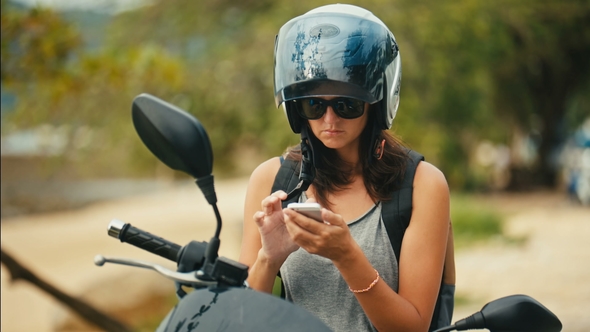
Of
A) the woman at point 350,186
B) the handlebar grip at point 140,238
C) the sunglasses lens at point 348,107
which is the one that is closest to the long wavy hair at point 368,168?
the woman at point 350,186

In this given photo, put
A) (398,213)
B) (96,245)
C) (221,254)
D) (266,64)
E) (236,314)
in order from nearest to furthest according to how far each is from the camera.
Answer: (236,314), (398,213), (221,254), (266,64), (96,245)

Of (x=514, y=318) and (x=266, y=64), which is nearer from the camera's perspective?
(x=514, y=318)

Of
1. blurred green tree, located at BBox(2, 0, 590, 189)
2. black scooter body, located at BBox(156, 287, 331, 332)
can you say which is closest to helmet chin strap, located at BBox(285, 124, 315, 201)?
black scooter body, located at BBox(156, 287, 331, 332)

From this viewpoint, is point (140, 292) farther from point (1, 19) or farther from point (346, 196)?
point (346, 196)

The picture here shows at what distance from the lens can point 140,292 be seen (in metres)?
8.84

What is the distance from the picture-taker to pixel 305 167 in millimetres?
2156

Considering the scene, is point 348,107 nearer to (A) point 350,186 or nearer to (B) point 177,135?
(A) point 350,186

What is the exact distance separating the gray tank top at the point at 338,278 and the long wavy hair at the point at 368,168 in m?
0.07

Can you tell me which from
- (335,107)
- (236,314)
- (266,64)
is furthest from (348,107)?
(266,64)

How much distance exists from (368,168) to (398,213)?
202 mm

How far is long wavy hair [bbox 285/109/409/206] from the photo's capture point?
2.18m

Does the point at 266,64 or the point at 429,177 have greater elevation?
the point at 429,177

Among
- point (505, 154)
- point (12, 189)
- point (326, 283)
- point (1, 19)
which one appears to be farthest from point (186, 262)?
point (505, 154)

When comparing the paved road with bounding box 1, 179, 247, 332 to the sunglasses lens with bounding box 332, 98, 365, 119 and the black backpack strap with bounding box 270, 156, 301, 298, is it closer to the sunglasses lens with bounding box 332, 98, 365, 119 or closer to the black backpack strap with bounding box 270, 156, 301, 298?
the black backpack strap with bounding box 270, 156, 301, 298
